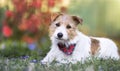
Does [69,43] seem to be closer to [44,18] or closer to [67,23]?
[67,23]

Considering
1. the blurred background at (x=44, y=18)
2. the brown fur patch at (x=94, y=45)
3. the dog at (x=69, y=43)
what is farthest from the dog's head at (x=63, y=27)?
the blurred background at (x=44, y=18)

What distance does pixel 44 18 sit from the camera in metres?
13.0

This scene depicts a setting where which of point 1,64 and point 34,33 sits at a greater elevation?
point 1,64

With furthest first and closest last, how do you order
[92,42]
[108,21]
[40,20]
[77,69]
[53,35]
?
1. [108,21]
2. [40,20]
3. [92,42]
4. [53,35]
5. [77,69]

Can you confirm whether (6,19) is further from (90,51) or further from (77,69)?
(77,69)

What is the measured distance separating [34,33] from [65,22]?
5.53m

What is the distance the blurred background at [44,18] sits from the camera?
42.9ft

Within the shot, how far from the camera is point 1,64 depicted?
735 centimetres

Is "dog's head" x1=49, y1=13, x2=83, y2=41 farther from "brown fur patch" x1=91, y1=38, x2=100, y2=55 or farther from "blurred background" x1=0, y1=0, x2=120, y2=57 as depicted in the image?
"blurred background" x1=0, y1=0, x2=120, y2=57

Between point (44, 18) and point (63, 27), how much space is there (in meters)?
5.06

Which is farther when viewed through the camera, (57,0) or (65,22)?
(57,0)

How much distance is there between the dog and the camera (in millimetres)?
7971

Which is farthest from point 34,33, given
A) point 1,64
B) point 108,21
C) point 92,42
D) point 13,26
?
point 1,64

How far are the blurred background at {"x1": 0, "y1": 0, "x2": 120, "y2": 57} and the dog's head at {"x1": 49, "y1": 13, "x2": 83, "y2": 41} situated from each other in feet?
15.0
